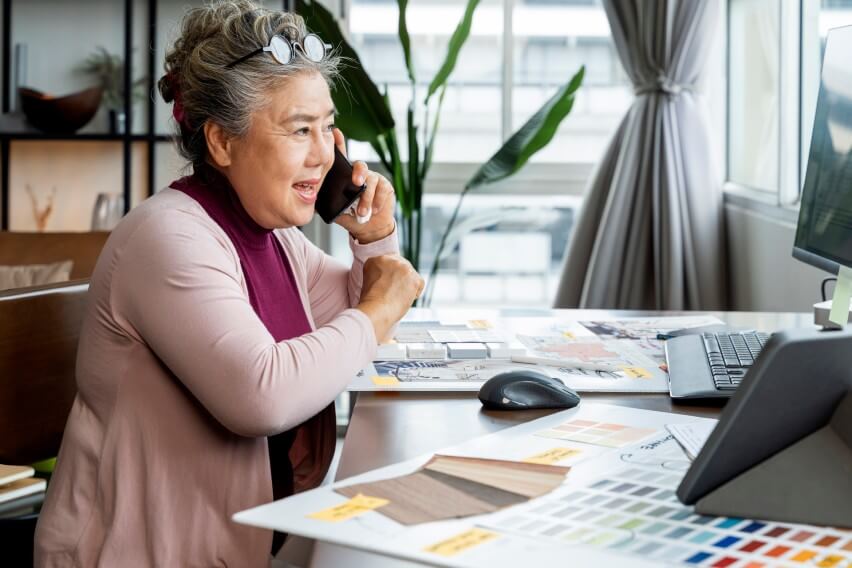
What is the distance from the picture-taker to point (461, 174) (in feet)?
13.5

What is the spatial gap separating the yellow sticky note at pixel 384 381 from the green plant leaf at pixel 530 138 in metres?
2.15

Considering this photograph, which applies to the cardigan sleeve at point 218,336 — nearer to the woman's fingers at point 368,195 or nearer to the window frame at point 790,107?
the woman's fingers at point 368,195

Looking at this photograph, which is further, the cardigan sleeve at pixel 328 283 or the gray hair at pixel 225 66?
the cardigan sleeve at pixel 328 283

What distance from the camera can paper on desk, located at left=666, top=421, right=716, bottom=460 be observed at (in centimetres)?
107

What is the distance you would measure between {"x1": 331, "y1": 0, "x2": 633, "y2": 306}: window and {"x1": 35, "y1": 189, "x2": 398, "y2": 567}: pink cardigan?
278 cm

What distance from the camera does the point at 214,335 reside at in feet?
4.00

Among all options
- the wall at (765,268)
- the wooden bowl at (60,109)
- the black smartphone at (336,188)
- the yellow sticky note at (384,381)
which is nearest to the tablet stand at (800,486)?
the yellow sticky note at (384,381)

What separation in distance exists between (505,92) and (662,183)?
2.69ft

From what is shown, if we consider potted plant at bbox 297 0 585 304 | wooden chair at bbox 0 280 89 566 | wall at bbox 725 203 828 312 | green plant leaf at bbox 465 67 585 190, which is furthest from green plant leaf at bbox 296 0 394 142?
wooden chair at bbox 0 280 89 566

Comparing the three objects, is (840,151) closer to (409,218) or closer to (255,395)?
(255,395)

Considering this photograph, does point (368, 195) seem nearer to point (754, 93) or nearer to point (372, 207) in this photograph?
point (372, 207)

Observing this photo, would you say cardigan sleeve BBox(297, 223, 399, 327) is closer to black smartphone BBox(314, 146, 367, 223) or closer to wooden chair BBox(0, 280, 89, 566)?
black smartphone BBox(314, 146, 367, 223)

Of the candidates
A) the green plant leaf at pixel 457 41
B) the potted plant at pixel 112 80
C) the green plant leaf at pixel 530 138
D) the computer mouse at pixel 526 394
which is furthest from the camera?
the potted plant at pixel 112 80

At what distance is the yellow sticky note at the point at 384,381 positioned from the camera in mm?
1483
